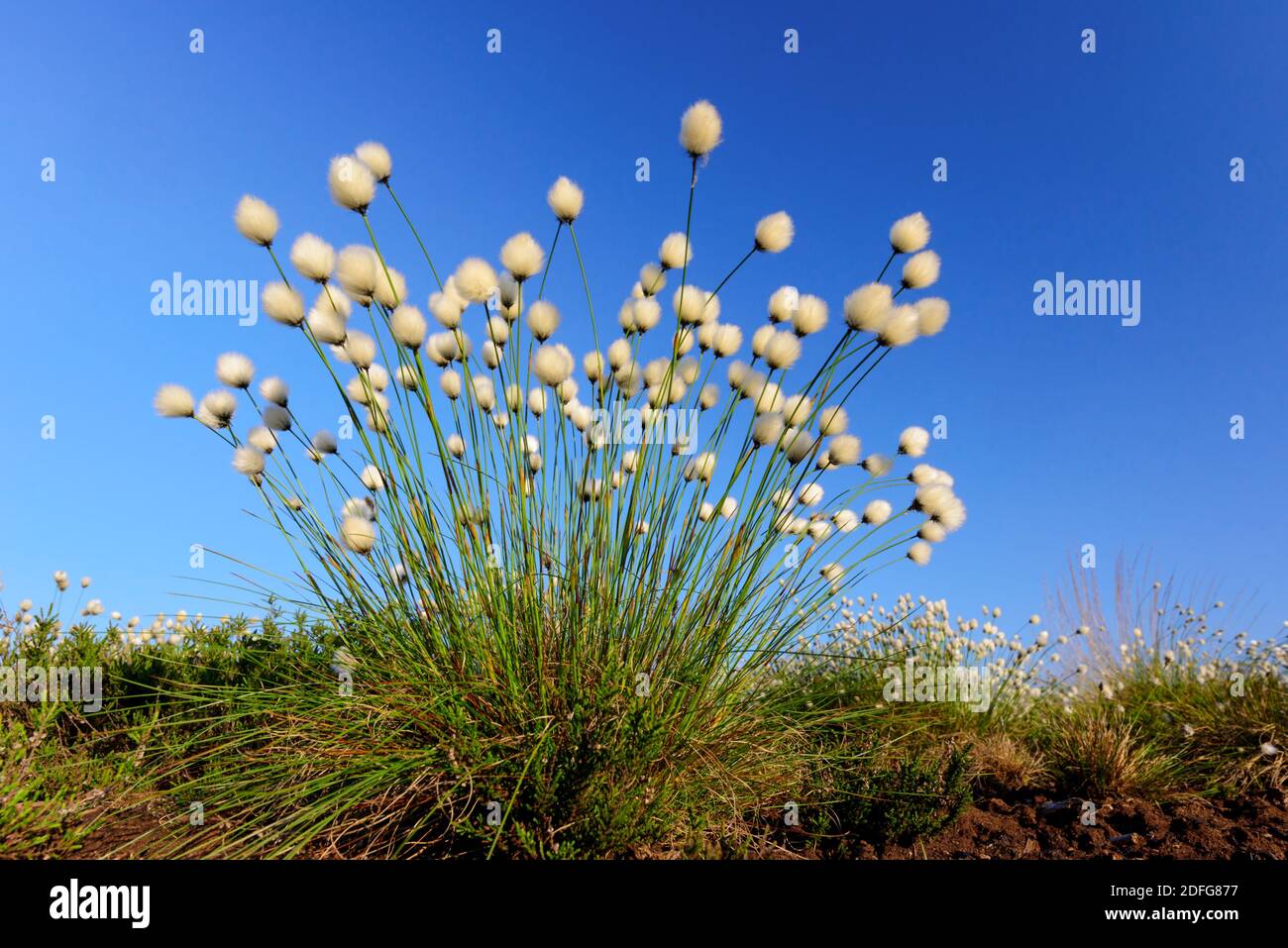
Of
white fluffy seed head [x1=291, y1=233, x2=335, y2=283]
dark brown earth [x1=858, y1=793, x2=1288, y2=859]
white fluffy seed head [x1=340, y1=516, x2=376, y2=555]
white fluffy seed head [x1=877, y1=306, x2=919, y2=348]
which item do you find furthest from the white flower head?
dark brown earth [x1=858, y1=793, x2=1288, y2=859]

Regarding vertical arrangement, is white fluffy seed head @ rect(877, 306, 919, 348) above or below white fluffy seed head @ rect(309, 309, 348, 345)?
below

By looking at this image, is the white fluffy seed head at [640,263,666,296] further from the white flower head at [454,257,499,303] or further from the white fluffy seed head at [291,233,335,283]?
the white fluffy seed head at [291,233,335,283]

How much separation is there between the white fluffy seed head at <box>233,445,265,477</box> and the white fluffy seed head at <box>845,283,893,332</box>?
2289 millimetres

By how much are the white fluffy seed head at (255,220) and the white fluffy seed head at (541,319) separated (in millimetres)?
918

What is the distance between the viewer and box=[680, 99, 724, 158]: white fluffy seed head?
109 inches

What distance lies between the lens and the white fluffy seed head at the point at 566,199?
9.73 feet

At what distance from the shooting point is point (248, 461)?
10.6 ft

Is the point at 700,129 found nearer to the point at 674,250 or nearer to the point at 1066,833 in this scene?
the point at 674,250
